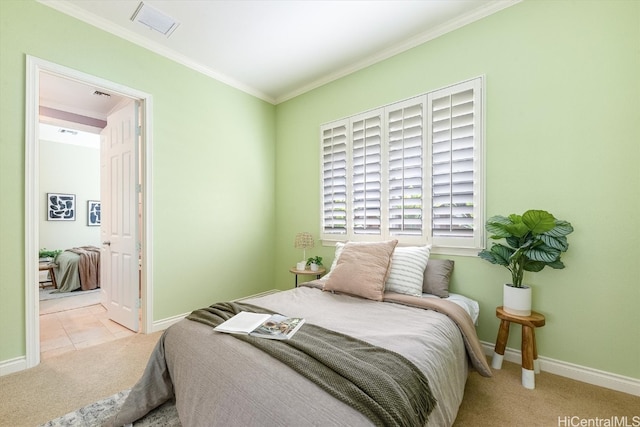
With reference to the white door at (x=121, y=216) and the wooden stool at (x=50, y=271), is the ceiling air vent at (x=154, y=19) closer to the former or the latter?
the white door at (x=121, y=216)

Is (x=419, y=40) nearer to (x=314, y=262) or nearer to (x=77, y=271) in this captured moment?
(x=314, y=262)

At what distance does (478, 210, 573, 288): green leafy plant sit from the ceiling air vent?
3219 millimetres

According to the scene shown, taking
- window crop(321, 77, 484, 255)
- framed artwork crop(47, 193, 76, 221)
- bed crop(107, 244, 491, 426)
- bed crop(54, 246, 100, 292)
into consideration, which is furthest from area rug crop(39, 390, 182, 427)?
framed artwork crop(47, 193, 76, 221)

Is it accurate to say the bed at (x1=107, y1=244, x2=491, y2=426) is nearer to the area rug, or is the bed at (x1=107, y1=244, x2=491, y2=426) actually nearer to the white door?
the area rug

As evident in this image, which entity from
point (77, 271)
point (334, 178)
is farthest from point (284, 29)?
point (77, 271)

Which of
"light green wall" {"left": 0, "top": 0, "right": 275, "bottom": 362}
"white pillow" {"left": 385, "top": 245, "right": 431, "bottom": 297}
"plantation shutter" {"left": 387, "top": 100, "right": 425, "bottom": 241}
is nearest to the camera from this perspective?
"light green wall" {"left": 0, "top": 0, "right": 275, "bottom": 362}

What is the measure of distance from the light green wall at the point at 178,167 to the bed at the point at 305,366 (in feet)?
4.83

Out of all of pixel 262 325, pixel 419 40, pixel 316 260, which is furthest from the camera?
pixel 316 260

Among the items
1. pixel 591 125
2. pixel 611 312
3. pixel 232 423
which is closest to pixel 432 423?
pixel 232 423

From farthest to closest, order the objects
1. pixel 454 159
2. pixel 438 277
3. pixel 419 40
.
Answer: pixel 419 40, pixel 454 159, pixel 438 277

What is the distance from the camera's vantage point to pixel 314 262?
3379mm

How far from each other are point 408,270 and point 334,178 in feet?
4.95

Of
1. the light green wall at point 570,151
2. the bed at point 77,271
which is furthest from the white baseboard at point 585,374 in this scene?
the bed at point 77,271

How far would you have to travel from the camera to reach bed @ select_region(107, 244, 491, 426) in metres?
0.99
